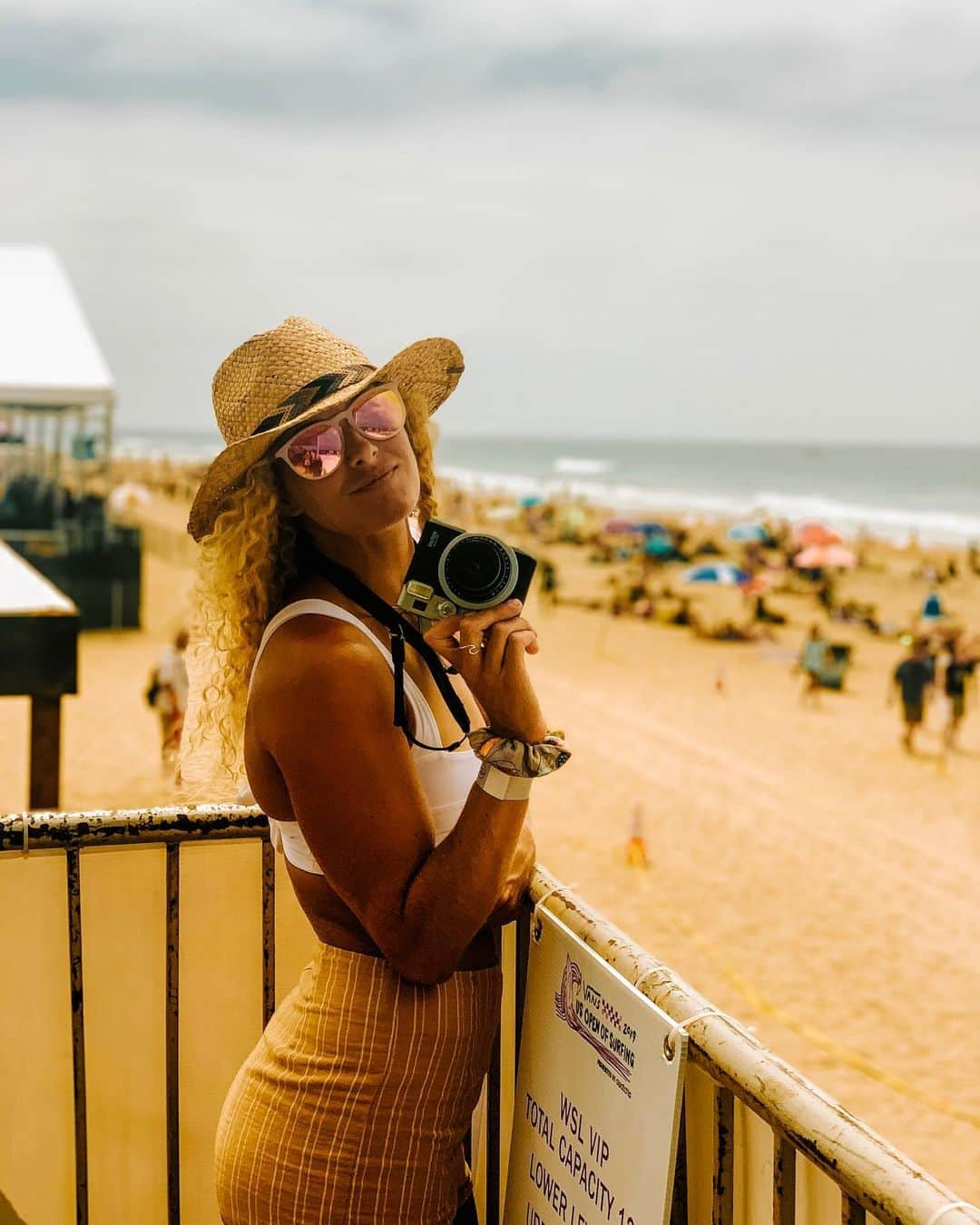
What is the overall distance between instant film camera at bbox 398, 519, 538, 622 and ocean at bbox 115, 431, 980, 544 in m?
48.2

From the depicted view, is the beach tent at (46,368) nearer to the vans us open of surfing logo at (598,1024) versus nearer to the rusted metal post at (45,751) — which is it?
the rusted metal post at (45,751)

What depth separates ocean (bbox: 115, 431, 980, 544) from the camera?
61.5 meters

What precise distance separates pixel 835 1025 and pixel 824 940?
1500mm

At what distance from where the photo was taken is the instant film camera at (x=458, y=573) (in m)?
1.49

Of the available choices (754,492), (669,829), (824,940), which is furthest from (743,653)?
(754,492)

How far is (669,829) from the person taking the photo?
12.1m

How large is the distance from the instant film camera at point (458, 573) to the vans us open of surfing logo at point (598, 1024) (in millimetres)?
518

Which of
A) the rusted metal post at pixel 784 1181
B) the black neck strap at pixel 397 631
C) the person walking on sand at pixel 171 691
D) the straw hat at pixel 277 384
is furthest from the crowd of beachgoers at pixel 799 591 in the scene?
the rusted metal post at pixel 784 1181

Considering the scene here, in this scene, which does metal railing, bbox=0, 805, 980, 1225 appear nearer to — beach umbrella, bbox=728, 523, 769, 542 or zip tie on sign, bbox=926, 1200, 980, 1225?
zip tie on sign, bbox=926, 1200, 980, 1225

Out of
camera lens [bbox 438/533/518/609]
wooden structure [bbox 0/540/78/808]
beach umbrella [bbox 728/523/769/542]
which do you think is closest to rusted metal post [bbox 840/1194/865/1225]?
camera lens [bbox 438/533/518/609]

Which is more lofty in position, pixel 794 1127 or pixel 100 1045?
pixel 794 1127

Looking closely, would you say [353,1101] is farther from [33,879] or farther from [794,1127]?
[33,879]

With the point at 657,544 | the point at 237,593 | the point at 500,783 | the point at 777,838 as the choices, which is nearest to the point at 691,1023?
the point at 500,783

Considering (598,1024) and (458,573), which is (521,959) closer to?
(598,1024)
